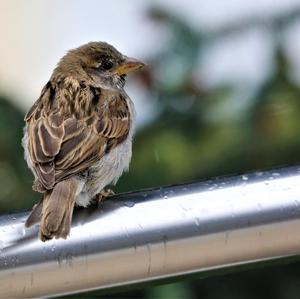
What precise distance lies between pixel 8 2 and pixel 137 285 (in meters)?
6.19

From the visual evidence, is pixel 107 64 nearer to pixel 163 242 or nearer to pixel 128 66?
pixel 128 66

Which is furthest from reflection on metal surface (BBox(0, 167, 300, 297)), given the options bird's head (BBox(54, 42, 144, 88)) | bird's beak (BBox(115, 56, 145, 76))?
bird's head (BBox(54, 42, 144, 88))

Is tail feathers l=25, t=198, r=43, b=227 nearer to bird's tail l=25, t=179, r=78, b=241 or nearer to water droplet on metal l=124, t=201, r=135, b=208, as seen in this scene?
bird's tail l=25, t=179, r=78, b=241

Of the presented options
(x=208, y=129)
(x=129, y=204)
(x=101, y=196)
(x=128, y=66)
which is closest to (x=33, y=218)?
(x=129, y=204)

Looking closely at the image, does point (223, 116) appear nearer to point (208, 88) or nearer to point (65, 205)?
point (208, 88)

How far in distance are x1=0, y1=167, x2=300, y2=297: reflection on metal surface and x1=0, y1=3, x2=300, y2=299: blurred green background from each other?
1858 millimetres

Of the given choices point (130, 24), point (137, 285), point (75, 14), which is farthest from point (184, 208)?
point (75, 14)

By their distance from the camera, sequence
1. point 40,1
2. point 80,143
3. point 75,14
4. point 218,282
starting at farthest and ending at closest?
point 40,1
point 75,14
point 218,282
point 80,143

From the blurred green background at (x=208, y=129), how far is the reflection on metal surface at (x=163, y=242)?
186 cm

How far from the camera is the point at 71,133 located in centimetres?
371

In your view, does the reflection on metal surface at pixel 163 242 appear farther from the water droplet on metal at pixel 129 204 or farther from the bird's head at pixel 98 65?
the bird's head at pixel 98 65

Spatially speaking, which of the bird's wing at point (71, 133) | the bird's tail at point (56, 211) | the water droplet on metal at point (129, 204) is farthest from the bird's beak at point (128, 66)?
the water droplet on metal at point (129, 204)

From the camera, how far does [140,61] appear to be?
13.5 ft

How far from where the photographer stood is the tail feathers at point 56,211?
7.21 feet
